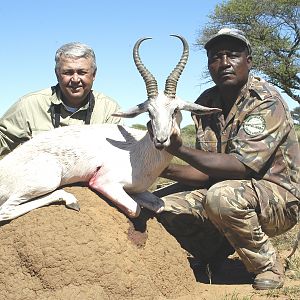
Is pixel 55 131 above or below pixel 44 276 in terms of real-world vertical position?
above

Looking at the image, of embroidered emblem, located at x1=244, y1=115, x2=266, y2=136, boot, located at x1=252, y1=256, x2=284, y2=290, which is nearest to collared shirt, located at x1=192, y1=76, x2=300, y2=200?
embroidered emblem, located at x1=244, y1=115, x2=266, y2=136

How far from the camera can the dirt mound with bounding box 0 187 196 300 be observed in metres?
5.18

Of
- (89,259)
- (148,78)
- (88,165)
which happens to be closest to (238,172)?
(148,78)

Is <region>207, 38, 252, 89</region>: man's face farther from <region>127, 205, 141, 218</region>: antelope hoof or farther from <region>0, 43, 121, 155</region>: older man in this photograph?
<region>127, 205, 141, 218</region>: antelope hoof

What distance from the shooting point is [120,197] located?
5.66 metres

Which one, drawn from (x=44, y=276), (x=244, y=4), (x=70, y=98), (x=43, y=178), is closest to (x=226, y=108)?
(x=70, y=98)

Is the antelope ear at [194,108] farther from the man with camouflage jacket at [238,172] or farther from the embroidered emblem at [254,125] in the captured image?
the embroidered emblem at [254,125]

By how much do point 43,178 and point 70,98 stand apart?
165 centimetres

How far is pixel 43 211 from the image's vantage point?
18.0 ft

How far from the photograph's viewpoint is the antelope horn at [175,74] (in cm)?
562

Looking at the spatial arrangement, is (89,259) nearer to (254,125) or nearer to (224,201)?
(224,201)

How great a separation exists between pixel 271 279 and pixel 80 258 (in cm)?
200

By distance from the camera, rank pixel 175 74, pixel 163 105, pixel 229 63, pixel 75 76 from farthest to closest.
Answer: pixel 75 76
pixel 229 63
pixel 175 74
pixel 163 105

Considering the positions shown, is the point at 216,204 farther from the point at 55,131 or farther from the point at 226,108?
the point at 55,131
